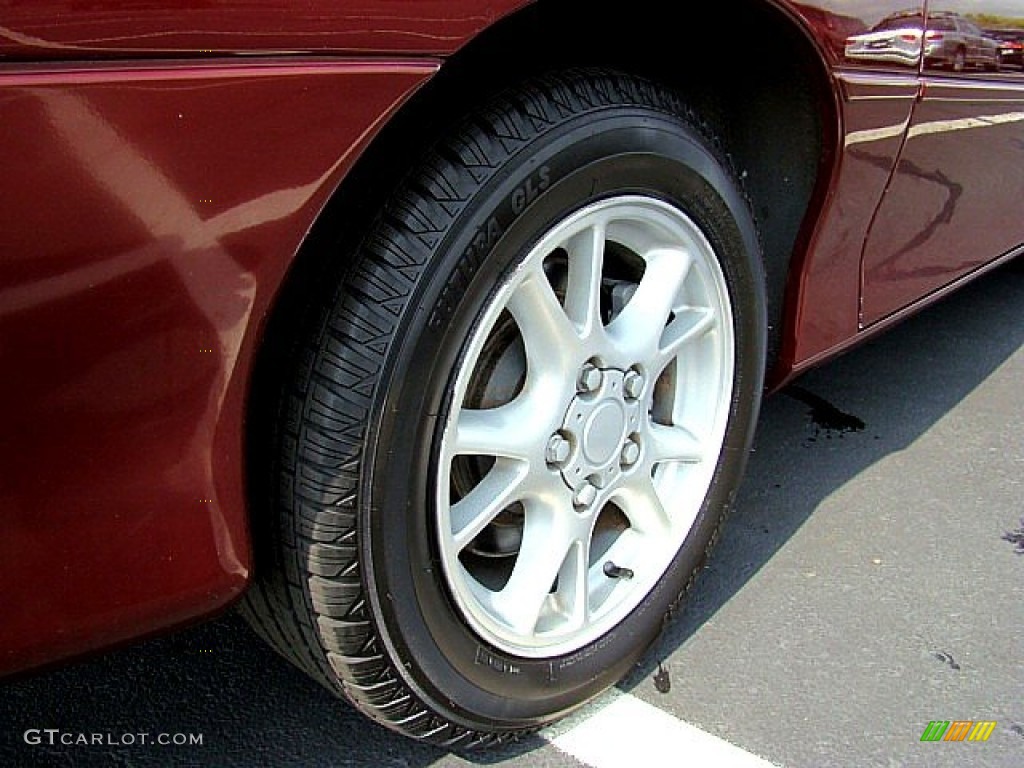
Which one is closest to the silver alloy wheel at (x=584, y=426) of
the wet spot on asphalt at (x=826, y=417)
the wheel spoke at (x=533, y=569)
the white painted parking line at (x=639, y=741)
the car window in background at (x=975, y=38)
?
the wheel spoke at (x=533, y=569)

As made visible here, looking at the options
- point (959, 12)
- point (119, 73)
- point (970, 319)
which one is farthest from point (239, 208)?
point (970, 319)

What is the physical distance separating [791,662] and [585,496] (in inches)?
22.2

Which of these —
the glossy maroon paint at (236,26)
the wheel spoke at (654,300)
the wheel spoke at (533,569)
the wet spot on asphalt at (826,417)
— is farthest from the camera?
the wet spot on asphalt at (826,417)

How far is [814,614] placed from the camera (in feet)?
6.52

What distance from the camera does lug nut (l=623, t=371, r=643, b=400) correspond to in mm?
1622

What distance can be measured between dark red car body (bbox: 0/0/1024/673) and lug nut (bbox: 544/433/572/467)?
1.59 ft

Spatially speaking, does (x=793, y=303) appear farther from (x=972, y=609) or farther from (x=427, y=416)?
(x=427, y=416)

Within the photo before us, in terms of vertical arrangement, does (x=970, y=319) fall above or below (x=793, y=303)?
below

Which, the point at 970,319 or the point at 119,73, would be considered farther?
the point at 970,319

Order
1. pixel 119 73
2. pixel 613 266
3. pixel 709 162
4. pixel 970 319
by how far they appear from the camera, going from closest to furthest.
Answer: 1. pixel 119 73
2. pixel 709 162
3. pixel 613 266
4. pixel 970 319

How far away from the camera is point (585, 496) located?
5.24 ft

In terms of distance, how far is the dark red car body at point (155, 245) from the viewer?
0.94 m

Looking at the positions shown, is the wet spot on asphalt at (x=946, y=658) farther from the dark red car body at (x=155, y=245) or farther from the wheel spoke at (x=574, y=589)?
the dark red car body at (x=155, y=245)

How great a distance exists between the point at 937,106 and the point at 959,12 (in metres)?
0.20
